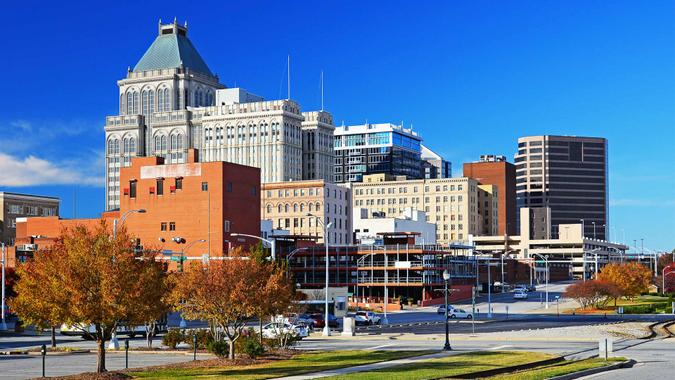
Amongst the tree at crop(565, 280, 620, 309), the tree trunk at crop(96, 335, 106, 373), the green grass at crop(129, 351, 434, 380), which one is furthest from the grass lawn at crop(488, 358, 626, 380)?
the tree at crop(565, 280, 620, 309)

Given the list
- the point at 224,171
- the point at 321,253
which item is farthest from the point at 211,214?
the point at 321,253

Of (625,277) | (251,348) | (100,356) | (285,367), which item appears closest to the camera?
(100,356)

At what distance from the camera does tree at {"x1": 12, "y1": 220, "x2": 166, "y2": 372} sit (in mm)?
37750

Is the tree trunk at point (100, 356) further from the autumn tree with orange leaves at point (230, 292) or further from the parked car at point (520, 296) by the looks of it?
the parked car at point (520, 296)

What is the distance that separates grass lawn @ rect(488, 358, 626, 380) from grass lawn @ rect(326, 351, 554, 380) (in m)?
1.42

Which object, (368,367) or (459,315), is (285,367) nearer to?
(368,367)

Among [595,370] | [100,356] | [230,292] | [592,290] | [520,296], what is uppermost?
[230,292]

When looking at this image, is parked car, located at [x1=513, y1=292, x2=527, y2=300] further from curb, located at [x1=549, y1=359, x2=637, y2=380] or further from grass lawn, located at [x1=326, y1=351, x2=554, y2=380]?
curb, located at [x1=549, y1=359, x2=637, y2=380]

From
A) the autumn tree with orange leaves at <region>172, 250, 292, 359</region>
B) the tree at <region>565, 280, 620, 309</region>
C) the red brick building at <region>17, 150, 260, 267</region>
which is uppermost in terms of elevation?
the red brick building at <region>17, 150, 260, 267</region>

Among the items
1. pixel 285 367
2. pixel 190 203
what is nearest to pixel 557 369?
pixel 285 367

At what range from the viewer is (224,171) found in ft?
498

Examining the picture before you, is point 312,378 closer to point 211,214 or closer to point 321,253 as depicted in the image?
point 211,214

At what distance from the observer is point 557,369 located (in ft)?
135

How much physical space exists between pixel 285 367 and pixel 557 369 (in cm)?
1198
